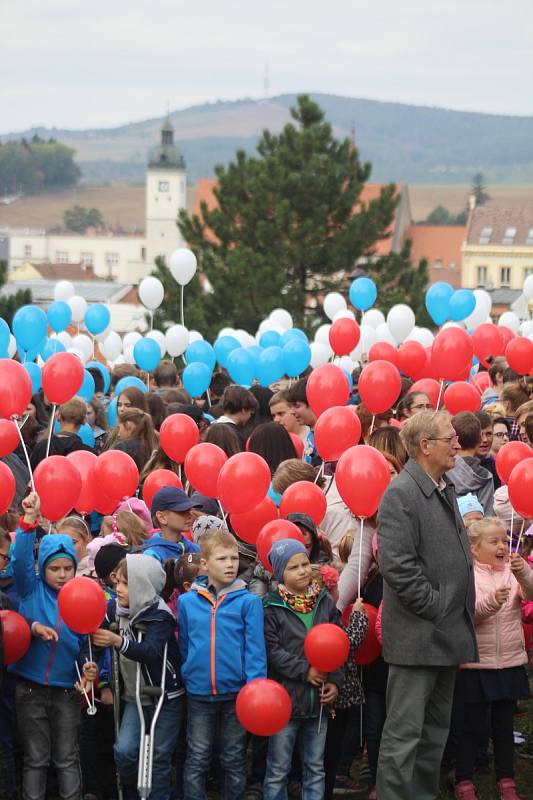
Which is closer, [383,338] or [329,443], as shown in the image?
[329,443]

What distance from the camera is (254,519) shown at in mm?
5848

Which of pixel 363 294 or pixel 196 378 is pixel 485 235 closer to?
pixel 363 294

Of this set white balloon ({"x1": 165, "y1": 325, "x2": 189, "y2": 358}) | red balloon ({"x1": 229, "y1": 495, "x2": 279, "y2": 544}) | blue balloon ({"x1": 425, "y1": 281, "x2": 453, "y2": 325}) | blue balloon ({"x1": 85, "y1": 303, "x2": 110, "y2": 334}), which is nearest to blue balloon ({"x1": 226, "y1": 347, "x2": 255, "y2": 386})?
white balloon ({"x1": 165, "y1": 325, "x2": 189, "y2": 358})

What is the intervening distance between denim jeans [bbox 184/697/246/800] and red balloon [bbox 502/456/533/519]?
1.63 metres

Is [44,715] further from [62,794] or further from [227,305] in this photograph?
[227,305]

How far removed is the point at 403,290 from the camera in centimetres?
2767

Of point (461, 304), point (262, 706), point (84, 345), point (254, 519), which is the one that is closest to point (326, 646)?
point (262, 706)

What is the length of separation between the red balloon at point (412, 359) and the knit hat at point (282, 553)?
5.48 meters

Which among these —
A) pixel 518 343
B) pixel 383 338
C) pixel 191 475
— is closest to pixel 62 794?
pixel 191 475

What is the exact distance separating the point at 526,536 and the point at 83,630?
7.48ft

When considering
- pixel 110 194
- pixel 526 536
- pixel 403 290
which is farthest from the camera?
pixel 110 194

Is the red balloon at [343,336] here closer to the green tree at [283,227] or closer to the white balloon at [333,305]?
the white balloon at [333,305]

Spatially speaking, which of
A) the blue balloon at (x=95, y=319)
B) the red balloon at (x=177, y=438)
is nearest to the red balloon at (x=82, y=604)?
the red balloon at (x=177, y=438)

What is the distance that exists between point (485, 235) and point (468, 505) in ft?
287
